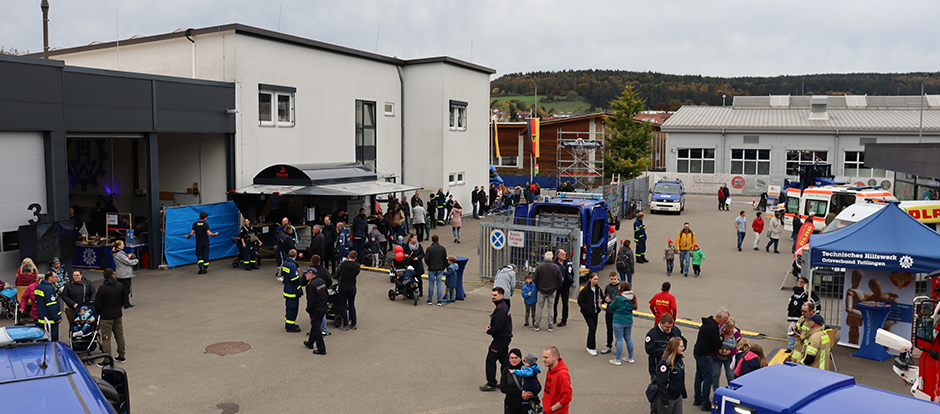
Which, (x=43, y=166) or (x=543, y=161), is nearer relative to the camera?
(x=43, y=166)

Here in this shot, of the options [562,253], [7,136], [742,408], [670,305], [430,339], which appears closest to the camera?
[742,408]

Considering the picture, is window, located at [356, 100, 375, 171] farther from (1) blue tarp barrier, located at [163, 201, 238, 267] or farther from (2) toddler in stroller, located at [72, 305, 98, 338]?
(2) toddler in stroller, located at [72, 305, 98, 338]

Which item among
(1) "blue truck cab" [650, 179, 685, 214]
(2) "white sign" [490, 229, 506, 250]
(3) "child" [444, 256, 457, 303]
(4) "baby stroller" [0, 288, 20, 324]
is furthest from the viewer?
(1) "blue truck cab" [650, 179, 685, 214]

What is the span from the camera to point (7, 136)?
580 inches

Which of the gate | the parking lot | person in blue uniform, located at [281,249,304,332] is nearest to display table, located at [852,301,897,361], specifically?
the parking lot

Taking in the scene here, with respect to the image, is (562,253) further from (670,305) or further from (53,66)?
(53,66)

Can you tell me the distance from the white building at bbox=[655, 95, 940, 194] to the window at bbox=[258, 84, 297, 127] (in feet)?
120

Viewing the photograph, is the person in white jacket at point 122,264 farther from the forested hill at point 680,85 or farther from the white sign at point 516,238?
the forested hill at point 680,85

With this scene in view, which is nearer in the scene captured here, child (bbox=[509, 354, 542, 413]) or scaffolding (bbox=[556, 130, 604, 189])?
child (bbox=[509, 354, 542, 413])

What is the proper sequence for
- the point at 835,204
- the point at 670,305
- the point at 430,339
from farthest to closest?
the point at 835,204, the point at 430,339, the point at 670,305

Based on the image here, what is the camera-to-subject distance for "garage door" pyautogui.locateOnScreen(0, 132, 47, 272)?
14.7 meters

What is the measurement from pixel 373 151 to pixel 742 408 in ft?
76.5

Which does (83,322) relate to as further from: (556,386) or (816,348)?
(816,348)

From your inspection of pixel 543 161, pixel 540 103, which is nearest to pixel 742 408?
pixel 543 161
